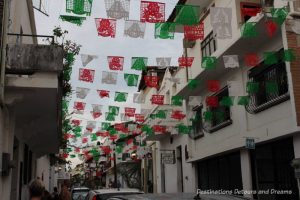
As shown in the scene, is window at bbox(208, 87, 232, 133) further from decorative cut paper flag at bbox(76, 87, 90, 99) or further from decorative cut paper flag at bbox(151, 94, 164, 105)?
decorative cut paper flag at bbox(76, 87, 90, 99)

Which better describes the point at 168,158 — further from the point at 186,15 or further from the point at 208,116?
the point at 186,15

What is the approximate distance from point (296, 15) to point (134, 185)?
1148 inches

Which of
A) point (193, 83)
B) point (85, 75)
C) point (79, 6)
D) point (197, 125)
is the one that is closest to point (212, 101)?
point (193, 83)

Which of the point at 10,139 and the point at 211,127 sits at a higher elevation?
the point at 211,127

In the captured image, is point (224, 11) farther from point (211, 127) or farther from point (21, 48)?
point (211, 127)

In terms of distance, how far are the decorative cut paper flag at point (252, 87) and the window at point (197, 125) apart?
236 inches

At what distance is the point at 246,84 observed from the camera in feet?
51.9

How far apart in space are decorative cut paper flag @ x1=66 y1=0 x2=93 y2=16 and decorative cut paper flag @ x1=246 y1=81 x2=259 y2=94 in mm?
7364

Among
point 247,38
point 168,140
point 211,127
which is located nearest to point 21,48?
point 247,38

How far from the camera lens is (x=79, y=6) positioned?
31.0 feet

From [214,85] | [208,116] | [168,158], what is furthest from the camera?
[168,158]

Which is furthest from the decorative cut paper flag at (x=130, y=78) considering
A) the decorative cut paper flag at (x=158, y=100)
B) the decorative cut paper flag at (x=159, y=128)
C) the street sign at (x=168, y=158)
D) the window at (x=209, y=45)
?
the decorative cut paper flag at (x=159, y=128)

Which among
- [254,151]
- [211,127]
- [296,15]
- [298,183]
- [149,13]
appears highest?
[296,15]

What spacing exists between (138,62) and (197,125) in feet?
30.9
